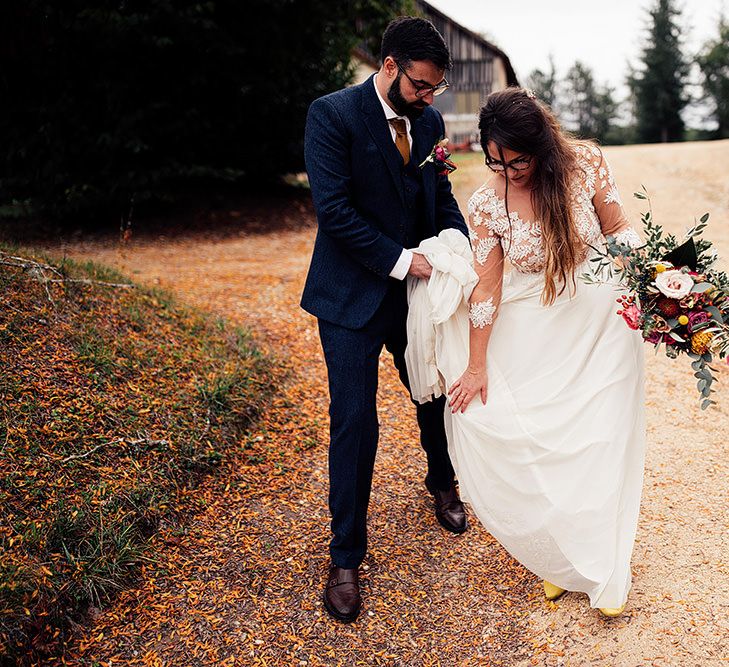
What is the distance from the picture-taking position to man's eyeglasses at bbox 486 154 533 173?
109 inches

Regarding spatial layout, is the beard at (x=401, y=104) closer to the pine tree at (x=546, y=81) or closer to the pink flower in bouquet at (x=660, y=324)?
the pink flower in bouquet at (x=660, y=324)

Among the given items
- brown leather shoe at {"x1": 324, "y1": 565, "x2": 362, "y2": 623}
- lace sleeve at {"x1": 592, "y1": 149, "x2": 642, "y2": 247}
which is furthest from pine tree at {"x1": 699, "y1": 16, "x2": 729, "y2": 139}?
brown leather shoe at {"x1": 324, "y1": 565, "x2": 362, "y2": 623}

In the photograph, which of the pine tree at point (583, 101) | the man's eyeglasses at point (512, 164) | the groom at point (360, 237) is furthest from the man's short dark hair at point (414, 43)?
the pine tree at point (583, 101)

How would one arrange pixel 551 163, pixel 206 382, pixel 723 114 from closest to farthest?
pixel 551 163
pixel 206 382
pixel 723 114

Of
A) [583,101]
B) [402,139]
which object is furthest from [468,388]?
[583,101]

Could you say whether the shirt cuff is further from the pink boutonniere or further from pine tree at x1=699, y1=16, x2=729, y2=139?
pine tree at x1=699, y1=16, x2=729, y2=139

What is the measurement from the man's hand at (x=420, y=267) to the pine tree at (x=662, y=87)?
40.8 meters

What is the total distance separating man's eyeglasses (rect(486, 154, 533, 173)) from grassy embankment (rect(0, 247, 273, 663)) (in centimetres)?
241

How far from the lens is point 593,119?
209 ft

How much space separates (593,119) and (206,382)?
66.8m

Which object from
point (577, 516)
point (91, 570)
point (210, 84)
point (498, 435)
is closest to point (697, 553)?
point (577, 516)

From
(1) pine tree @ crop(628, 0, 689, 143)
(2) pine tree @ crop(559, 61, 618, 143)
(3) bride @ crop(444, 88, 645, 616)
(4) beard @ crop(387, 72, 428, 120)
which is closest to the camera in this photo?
(3) bride @ crop(444, 88, 645, 616)

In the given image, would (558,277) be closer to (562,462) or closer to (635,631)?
(562,462)

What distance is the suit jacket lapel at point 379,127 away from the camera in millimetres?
3111
